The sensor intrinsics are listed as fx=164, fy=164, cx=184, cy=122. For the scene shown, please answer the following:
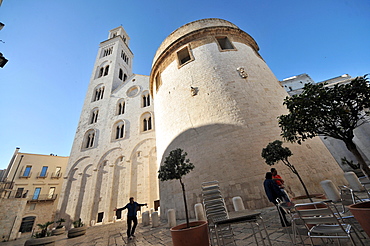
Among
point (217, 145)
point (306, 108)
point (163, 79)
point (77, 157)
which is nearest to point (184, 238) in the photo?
point (306, 108)

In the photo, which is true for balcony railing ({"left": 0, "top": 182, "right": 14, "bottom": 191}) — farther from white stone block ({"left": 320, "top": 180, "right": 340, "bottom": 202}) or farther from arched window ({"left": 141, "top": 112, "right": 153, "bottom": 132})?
white stone block ({"left": 320, "top": 180, "right": 340, "bottom": 202})

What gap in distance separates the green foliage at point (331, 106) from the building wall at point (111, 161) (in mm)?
12850

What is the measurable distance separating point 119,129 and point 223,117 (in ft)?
47.3

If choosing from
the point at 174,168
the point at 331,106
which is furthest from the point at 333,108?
the point at 174,168

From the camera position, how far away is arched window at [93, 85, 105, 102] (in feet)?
77.4

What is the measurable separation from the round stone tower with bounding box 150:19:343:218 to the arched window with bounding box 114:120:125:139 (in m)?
8.74

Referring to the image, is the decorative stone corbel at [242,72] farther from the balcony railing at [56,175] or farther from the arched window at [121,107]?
the balcony railing at [56,175]

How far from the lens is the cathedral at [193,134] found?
23.5 feet

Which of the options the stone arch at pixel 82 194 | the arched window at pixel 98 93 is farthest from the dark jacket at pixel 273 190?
the arched window at pixel 98 93

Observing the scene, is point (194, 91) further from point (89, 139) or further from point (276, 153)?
point (89, 139)

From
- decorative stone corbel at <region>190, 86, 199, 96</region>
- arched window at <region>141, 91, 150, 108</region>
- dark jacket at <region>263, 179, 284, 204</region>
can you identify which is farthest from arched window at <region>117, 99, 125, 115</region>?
dark jacket at <region>263, 179, 284, 204</region>

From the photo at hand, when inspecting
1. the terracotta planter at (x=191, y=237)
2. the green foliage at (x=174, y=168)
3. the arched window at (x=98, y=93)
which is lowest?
the terracotta planter at (x=191, y=237)

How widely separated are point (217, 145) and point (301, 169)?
3.53 metres

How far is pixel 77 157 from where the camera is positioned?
1825 cm
